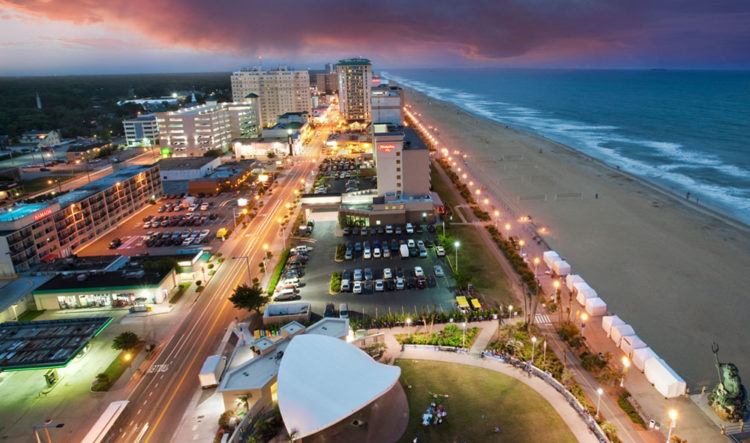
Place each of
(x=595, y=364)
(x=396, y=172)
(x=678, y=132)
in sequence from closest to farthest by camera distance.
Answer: (x=595, y=364), (x=396, y=172), (x=678, y=132)

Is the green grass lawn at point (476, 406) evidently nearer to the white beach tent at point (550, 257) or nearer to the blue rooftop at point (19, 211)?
the white beach tent at point (550, 257)

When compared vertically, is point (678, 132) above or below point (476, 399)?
above

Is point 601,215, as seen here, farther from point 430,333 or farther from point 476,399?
point 476,399

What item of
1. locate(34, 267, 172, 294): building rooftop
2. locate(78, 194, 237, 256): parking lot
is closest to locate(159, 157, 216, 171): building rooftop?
locate(78, 194, 237, 256): parking lot

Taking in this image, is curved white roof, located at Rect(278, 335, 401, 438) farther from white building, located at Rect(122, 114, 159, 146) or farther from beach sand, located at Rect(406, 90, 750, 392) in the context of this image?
white building, located at Rect(122, 114, 159, 146)

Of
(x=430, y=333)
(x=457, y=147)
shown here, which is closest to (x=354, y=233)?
(x=430, y=333)

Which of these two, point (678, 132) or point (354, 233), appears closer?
point (354, 233)

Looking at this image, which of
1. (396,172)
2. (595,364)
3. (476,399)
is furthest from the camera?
(396,172)

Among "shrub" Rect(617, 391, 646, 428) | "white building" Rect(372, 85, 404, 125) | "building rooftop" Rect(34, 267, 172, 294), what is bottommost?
"shrub" Rect(617, 391, 646, 428)
